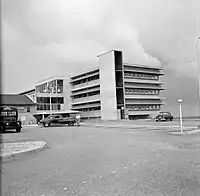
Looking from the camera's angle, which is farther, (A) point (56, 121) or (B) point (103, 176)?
(A) point (56, 121)

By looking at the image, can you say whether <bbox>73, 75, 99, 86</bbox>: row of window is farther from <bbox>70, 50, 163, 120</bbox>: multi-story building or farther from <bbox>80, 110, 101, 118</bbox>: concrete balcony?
<bbox>80, 110, 101, 118</bbox>: concrete balcony

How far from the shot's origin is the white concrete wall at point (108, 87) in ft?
218

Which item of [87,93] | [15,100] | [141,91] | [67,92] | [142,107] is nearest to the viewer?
[15,100]

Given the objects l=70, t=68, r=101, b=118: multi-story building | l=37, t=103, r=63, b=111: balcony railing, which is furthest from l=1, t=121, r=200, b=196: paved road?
l=37, t=103, r=63, b=111: balcony railing

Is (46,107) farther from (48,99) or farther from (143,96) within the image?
(143,96)

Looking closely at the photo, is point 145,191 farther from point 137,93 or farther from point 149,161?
point 137,93

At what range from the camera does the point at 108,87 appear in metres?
68.1

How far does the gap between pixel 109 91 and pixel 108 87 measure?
110cm

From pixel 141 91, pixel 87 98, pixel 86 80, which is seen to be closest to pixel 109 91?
pixel 141 91

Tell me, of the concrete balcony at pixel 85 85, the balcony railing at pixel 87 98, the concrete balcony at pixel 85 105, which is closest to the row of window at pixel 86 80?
the concrete balcony at pixel 85 85

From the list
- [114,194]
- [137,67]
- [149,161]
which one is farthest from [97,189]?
[137,67]

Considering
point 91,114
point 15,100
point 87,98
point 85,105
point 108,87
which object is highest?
point 108,87

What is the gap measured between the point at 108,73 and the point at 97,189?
6333 cm

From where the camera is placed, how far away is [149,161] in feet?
28.4
